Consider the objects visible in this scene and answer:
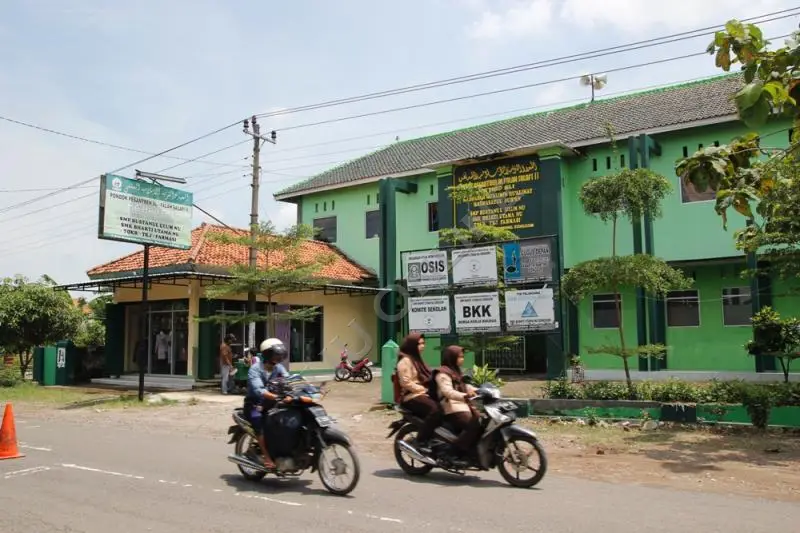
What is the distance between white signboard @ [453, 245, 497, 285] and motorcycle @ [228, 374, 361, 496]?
365 inches

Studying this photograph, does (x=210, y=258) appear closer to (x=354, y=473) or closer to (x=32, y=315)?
(x=32, y=315)

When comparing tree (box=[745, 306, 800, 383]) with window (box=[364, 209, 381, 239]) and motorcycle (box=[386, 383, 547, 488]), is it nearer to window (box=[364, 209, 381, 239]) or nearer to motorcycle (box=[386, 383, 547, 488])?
motorcycle (box=[386, 383, 547, 488])

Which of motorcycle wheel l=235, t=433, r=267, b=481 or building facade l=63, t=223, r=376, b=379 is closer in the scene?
motorcycle wheel l=235, t=433, r=267, b=481

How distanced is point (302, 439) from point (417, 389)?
1.50 meters

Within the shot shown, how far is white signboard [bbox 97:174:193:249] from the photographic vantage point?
57.2ft

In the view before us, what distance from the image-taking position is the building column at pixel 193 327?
22141 millimetres

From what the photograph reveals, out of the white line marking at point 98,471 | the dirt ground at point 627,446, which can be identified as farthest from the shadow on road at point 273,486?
the dirt ground at point 627,446

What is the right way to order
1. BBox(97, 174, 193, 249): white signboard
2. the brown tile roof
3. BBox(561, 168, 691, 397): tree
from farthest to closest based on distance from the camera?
the brown tile roof
BBox(97, 174, 193, 249): white signboard
BBox(561, 168, 691, 397): tree

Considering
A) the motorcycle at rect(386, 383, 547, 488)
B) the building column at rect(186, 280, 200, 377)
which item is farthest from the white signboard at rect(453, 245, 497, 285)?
the building column at rect(186, 280, 200, 377)

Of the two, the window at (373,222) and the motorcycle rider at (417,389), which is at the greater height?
the window at (373,222)

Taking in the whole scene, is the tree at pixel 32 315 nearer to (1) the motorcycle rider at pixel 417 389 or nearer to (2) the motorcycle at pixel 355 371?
(2) the motorcycle at pixel 355 371

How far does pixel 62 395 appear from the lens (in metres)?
20.2

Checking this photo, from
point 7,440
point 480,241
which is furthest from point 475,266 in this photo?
point 7,440

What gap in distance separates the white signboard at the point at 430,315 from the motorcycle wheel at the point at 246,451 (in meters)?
9.22
